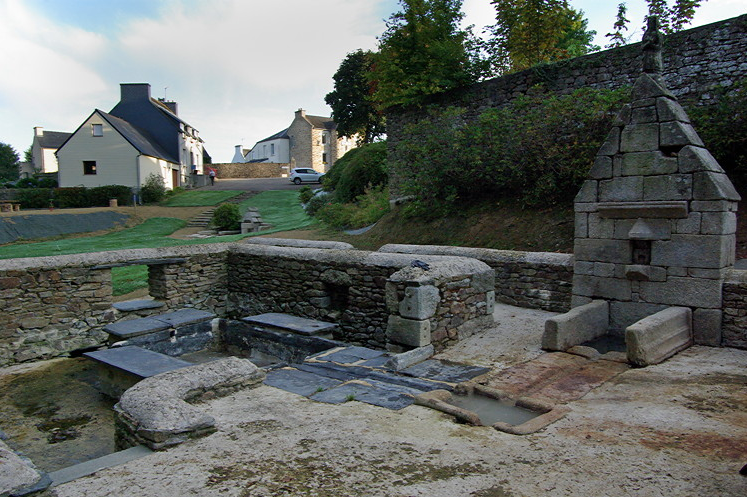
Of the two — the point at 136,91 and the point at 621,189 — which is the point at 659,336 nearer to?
the point at 621,189

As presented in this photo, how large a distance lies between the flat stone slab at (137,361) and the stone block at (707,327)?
6.17 m

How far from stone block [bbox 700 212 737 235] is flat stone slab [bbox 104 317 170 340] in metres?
8.09

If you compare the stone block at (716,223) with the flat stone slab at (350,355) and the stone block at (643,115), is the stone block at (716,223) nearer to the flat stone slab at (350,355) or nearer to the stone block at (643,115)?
the stone block at (643,115)

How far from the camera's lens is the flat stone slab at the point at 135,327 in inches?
334

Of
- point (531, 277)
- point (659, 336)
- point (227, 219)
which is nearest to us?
point (659, 336)

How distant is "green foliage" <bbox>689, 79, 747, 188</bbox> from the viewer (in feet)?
33.2

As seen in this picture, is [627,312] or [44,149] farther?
[44,149]

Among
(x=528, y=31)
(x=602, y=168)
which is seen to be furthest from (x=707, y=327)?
(x=528, y=31)

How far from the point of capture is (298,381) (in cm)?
563

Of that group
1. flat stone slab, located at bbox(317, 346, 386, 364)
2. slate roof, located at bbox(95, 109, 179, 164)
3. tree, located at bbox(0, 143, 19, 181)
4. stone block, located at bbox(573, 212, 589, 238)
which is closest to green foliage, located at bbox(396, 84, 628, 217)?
stone block, located at bbox(573, 212, 589, 238)

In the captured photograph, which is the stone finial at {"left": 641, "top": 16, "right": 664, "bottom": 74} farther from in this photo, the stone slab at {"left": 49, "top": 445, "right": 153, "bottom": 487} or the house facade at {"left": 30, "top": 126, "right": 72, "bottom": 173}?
the house facade at {"left": 30, "top": 126, "right": 72, "bottom": 173}

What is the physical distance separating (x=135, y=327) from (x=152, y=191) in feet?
80.8

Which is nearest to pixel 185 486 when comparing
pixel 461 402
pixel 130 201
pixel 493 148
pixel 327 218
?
pixel 461 402

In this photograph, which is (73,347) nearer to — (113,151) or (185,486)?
(185,486)
